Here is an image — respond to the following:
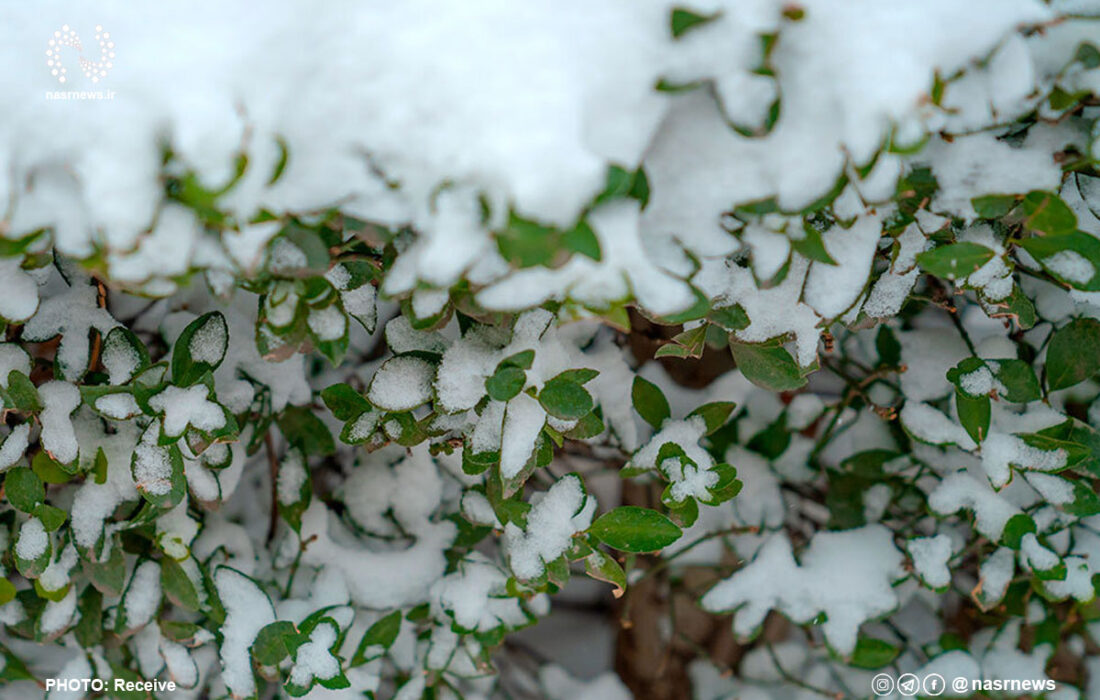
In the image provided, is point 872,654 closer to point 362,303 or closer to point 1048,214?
point 1048,214

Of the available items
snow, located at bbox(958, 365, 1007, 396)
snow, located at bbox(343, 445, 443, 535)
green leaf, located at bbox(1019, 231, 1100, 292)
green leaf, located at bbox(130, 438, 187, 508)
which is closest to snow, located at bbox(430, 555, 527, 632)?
snow, located at bbox(343, 445, 443, 535)

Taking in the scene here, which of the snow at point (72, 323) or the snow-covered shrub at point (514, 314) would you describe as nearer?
the snow-covered shrub at point (514, 314)

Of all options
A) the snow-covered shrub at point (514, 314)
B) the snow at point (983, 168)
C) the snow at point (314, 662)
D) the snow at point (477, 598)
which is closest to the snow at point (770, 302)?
the snow-covered shrub at point (514, 314)

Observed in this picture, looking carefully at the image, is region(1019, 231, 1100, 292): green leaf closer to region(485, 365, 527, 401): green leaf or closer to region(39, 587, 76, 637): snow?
region(485, 365, 527, 401): green leaf

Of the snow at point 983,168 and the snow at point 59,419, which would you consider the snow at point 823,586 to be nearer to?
the snow at point 983,168

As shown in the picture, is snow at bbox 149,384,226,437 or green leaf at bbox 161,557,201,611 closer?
snow at bbox 149,384,226,437

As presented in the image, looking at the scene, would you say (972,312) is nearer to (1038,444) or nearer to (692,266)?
(1038,444)

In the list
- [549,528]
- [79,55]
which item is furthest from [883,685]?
[79,55]
